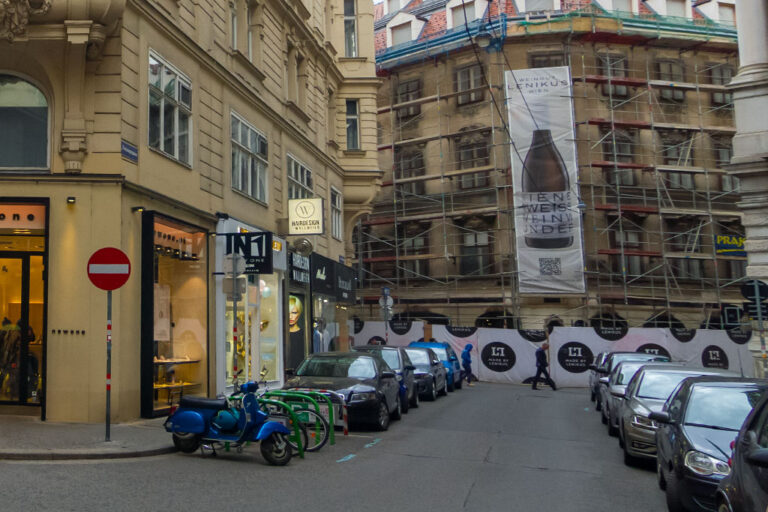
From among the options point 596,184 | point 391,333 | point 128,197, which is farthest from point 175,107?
point 596,184

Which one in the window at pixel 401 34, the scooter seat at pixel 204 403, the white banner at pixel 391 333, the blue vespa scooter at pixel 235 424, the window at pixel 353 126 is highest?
the window at pixel 401 34

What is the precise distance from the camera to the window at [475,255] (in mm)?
38216

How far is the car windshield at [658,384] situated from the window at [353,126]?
1983cm

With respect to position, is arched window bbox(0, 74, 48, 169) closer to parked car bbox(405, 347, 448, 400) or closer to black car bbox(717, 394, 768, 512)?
parked car bbox(405, 347, 448, 400)

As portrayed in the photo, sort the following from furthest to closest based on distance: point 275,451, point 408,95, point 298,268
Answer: point 408,95
point 298,268
point 275,451

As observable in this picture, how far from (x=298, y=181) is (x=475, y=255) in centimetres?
1600

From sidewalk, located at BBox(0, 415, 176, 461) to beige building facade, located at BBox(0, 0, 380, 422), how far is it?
1.81 feet

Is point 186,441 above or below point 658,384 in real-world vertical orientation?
below

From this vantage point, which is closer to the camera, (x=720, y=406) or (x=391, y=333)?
(x=720, y=406)

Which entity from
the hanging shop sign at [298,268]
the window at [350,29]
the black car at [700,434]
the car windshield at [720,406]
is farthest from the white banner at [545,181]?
the car windshield at [720,406]

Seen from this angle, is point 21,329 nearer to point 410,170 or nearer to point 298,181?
point 298,181

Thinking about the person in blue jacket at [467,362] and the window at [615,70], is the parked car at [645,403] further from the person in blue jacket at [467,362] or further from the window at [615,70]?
the window at [615,70]

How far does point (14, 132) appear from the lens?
13.3 metres

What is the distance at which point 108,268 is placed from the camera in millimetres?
10969
